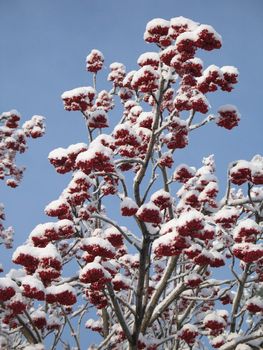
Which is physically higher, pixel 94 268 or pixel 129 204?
pixel 129 204

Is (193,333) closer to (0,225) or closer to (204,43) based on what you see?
(204,43)

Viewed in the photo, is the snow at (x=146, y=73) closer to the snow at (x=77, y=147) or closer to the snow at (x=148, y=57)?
the snow at (x=148, y=57)

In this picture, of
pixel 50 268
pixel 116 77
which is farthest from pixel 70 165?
pixel 116 77

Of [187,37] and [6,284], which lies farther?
[187,37]

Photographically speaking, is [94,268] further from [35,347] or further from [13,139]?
[13,139]

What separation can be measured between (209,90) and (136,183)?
1807 mm

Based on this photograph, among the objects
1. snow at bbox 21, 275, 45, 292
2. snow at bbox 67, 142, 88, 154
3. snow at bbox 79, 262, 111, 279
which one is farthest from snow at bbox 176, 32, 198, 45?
snow at bbox 21, 275, 45, 292

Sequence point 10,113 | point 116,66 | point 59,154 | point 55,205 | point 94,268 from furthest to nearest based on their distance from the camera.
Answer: point 10,113, point 116,66, point 59,154, point 55,205, point 94,268

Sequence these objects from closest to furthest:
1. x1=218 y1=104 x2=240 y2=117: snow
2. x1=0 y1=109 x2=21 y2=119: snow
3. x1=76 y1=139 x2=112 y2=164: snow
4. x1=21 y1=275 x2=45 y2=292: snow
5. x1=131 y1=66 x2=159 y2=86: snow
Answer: x1=21 y1=275 x2=45 y2=292: snow, x1=76 y1=139 x2=112 y2=164: snow, x1=131 y1=66 x2=159 y2=86: snow, x1=218 y1=104 x2=240 y2=117: snow, x1=0 y1=109 x2=21 y2=119: snow

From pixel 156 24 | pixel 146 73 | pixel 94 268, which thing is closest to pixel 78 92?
pixel 146 73

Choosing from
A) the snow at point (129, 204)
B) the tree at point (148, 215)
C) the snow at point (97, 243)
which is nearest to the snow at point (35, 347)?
the tree at point (148, 215)

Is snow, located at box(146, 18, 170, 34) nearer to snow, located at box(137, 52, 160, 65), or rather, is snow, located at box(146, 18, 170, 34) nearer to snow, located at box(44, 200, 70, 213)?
snow, located at box(137, 52, 160, 65)

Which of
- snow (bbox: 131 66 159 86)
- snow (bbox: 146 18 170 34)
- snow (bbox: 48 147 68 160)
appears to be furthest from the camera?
snow (bbox: 146 18 170 34)

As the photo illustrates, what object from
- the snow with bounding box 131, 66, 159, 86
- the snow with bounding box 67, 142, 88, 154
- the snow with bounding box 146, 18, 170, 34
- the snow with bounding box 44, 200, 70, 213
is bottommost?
the snow with bounding box 44, 200, 70, 213
